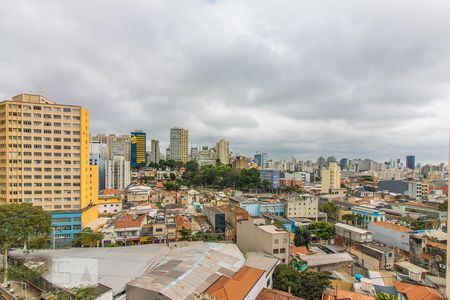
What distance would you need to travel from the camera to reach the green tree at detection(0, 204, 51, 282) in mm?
15906

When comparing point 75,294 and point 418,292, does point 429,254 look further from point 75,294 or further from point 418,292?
point 75,294

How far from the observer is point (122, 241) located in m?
25.0

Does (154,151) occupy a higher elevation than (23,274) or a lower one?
higher

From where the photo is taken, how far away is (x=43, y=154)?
29.6 metres

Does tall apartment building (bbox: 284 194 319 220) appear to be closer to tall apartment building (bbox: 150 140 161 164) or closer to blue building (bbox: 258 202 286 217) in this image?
blue building (bbox: 258 202 286 217)

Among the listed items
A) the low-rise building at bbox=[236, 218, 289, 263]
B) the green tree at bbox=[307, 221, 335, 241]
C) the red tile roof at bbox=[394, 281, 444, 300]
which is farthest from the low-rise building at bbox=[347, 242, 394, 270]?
the low-rise building at bbox=[236, 218, 289, 263]

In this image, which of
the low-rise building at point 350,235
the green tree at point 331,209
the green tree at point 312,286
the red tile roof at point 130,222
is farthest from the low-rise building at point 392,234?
the red tile roof at point 130,222

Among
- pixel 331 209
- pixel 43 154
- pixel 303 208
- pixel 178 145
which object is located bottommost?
pixel 331 209

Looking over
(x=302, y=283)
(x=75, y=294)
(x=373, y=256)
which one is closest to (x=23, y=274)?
(x=75, y=294)

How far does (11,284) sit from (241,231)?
16.1 m

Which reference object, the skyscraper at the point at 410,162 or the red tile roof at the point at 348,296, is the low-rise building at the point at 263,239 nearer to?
the red tile roof at the point at 348,296

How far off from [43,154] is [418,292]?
3708 centimetres

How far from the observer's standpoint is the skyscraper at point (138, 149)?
330 feet

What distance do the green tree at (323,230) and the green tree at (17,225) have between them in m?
25.9
